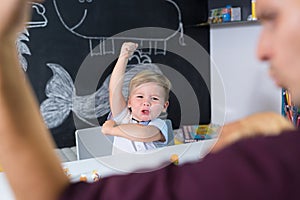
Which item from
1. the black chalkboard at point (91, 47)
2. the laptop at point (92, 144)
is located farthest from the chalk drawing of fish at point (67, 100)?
the laptop at point (92, 144)

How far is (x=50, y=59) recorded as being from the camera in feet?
7.20

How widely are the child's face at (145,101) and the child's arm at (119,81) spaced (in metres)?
0.09

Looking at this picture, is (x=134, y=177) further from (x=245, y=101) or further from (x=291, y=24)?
(x=245, y=101)

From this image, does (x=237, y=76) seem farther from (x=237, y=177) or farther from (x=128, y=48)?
(x=237, y=177)

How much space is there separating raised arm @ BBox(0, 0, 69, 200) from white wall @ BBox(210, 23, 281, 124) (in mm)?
2104

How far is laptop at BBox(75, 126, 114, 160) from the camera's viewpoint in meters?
1.81

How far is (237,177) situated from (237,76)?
95.6 inches

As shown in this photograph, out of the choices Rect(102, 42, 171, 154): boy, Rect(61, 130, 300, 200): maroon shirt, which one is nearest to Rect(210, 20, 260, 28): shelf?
Rect(102, 42, 171, 154): boy

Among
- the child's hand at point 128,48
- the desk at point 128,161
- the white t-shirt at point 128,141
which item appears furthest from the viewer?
the child's hand at point 128,48

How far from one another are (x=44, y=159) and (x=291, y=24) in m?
0.13

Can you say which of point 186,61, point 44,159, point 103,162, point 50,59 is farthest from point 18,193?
point 186,61

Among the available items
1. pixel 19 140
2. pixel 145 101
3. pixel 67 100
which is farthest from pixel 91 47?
pixel 19 140

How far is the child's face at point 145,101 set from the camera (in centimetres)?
160

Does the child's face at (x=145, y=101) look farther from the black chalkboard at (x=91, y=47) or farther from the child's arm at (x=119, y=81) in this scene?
the black chalkboard at (x=91, y=47)
